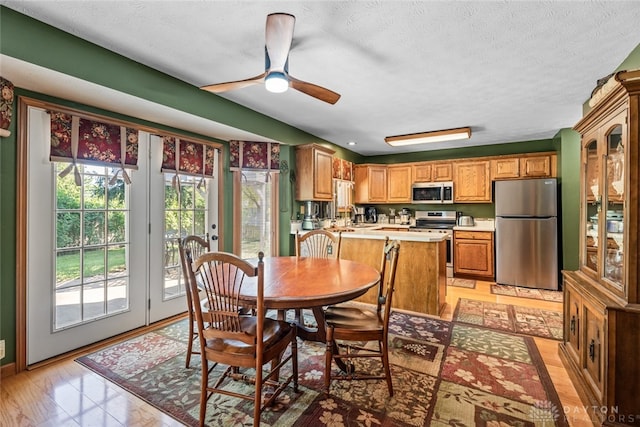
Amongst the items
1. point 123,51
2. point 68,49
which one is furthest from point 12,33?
point 123,51

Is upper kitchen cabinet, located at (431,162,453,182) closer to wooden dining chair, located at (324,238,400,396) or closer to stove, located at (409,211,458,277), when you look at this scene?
stove, located at (409,211,458,277)

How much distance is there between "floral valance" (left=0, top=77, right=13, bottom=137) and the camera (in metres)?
2.04

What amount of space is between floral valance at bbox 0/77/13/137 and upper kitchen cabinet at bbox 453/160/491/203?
5.87m

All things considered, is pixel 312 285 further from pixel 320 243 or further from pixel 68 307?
pixel 68 307

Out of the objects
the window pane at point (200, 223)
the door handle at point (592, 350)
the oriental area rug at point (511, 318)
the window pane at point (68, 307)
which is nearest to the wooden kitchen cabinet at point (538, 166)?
the oriental area rug at point (511, 318)

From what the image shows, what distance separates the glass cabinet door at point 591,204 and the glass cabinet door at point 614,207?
13 cm

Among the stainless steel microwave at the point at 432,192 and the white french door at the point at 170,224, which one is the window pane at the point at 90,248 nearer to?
the white french door at the point at 170,224

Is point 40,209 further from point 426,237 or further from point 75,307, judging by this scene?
point 426,237

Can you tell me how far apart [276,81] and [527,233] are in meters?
4.63

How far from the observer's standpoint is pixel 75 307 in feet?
8.69

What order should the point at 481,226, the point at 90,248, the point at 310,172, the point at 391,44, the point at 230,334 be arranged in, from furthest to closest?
the point at 481,226 < the point at 310,172 < the point at 90,248 < the point at 391,44 < the point at 230,334

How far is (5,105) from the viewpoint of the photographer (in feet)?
6.80

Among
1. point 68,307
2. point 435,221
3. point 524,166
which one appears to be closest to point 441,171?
point 435,221

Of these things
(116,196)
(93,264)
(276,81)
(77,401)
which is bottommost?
(77,401)
